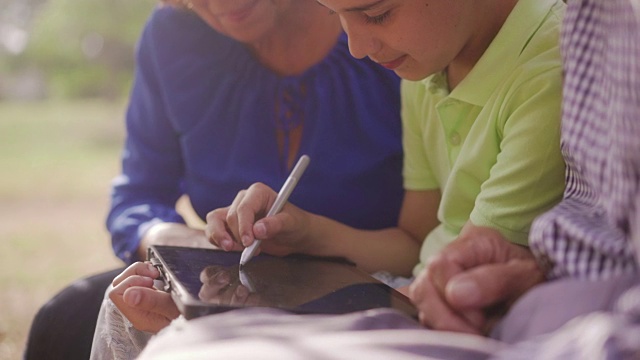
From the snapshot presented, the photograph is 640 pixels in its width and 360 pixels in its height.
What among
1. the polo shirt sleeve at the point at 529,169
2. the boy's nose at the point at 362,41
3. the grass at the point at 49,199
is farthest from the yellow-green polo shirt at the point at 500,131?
the grass at the point at 49,199

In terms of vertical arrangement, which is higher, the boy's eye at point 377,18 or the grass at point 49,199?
the boy's eye at point 377,18

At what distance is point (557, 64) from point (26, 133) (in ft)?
16.6

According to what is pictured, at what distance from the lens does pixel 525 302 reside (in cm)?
69

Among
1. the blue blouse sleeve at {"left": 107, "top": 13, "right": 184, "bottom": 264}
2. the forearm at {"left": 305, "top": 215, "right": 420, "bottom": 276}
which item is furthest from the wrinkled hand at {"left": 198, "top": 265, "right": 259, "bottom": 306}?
the blue blouse sleeve at {"left": 107, "top": 13, "right": 184, "bottom": 264}

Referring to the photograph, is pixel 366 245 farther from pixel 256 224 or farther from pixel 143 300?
pixel 143 300

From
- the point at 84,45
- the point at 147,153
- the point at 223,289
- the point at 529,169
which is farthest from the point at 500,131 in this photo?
the point at 84,45

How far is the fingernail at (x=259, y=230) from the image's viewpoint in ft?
3.45

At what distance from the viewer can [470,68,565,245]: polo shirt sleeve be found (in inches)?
36.5

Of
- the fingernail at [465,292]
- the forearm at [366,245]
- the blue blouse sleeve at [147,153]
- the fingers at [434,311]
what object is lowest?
the forearm at [366,245]

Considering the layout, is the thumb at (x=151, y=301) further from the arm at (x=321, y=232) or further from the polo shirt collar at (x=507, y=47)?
the polo shirt collar at (x=507, y=47)

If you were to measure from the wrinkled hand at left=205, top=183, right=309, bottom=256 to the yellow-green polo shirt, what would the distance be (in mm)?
177

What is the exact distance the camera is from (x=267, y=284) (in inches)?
35.6

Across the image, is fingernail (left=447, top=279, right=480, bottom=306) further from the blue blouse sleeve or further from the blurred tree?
the blurred tree

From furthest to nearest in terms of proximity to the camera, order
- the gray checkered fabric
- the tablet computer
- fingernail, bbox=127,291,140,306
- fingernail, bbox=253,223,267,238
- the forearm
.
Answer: the forearm → fingernail, bbox=253,223,267,238 → fingernail, bbox=127,291,140,306 → the tablet computer → the gray checkered fabric
